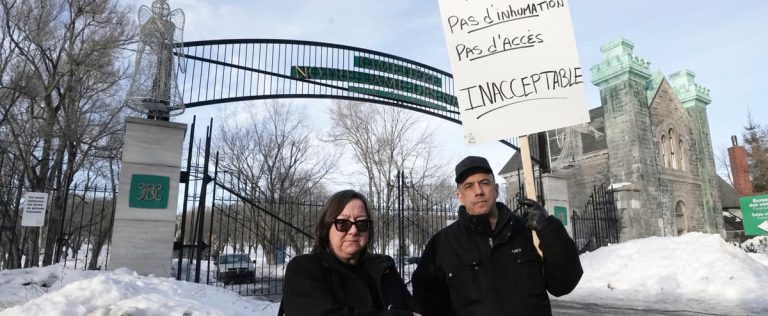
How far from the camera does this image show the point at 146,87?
7.06 meters

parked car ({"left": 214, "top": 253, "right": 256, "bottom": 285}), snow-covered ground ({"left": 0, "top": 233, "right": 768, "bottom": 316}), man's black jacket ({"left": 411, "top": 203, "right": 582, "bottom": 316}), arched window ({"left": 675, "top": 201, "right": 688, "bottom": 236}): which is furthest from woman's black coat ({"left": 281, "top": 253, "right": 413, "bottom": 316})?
arched window ({"left": 675, "top": 201, "right": 688, "bottom": 236})

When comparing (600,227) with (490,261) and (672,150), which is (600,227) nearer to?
(672,150)

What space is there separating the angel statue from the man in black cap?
6.15 m

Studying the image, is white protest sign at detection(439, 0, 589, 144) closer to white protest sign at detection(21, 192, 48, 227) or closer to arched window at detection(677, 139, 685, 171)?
white protest sign at detection(21, 192, 48, 227)

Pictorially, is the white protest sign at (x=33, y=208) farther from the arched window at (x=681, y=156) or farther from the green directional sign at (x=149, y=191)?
the arched window at (x=681, y=156)

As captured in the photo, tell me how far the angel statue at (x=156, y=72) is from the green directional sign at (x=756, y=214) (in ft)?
65.2

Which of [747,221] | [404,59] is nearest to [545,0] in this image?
[404,59]

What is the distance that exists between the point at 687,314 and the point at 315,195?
23.8m

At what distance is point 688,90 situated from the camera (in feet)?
79.2

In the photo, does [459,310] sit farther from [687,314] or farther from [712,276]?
[712,276]

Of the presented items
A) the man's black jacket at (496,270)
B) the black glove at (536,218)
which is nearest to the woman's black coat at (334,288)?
the man's black jacket at (496,270)

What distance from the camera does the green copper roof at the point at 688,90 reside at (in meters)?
24.0

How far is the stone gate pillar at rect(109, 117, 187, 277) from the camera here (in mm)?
6363

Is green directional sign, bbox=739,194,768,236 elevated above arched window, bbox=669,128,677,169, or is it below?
below
